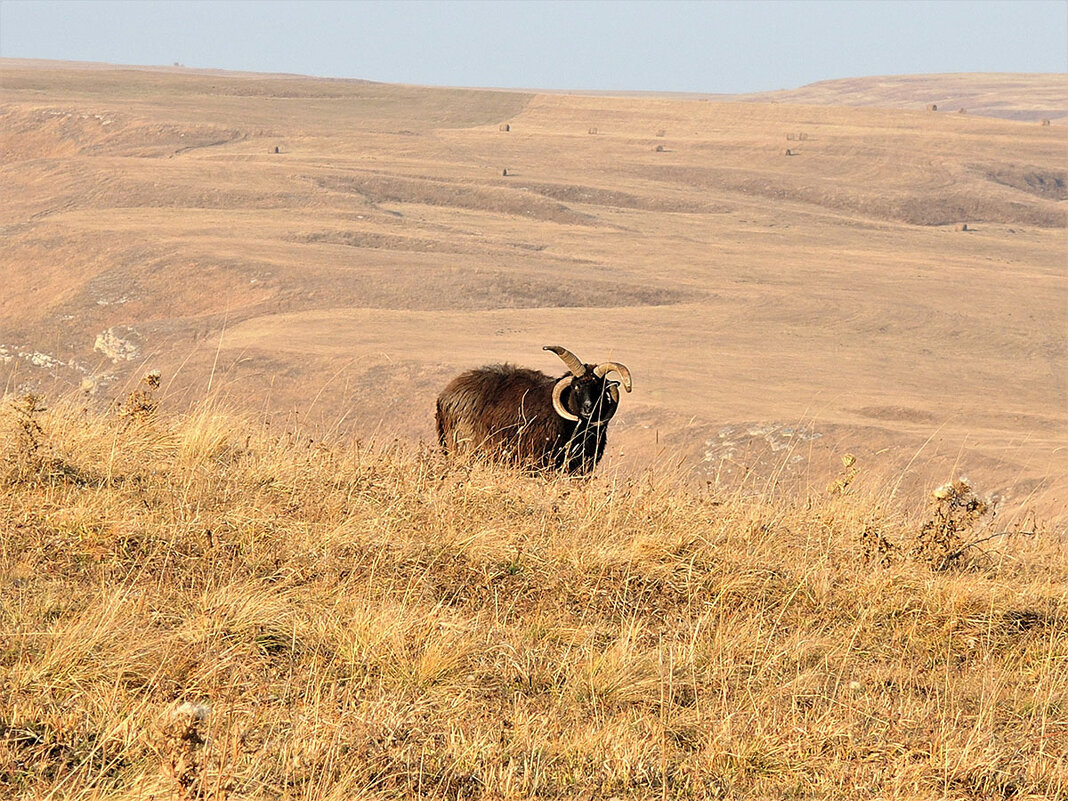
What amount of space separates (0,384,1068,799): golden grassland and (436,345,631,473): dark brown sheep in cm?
334

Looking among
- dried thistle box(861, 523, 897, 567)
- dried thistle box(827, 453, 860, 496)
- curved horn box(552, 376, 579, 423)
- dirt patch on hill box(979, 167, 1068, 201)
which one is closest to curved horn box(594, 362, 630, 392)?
curved horn box(552, 376, 579, 423)

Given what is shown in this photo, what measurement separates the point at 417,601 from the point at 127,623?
1167mm

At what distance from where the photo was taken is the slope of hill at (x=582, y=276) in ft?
79.7

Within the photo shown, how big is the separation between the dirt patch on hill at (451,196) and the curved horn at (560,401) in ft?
147

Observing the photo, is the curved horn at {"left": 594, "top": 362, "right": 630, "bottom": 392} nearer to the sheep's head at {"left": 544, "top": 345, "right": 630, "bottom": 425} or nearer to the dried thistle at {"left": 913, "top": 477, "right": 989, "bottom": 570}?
the sheep's head at {"left": 544, "top": 345, "right": 630, "bottom": 425}

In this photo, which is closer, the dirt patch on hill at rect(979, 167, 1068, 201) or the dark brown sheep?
the dark brown sheep

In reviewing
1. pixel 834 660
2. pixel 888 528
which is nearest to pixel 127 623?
pixel 834 660

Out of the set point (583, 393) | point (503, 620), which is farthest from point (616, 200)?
point (503, 620)

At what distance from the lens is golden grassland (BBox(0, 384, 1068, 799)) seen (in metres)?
3.82

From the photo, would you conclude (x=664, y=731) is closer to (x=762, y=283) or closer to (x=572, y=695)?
(x=572, y=695)

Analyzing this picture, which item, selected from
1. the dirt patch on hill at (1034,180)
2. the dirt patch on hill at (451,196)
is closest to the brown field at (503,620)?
the dirt patch on hill at (451,196)

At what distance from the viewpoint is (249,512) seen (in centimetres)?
584

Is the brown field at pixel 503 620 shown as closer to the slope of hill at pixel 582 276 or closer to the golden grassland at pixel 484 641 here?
the golden grassland at pixel 484 641

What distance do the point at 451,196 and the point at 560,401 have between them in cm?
4764
